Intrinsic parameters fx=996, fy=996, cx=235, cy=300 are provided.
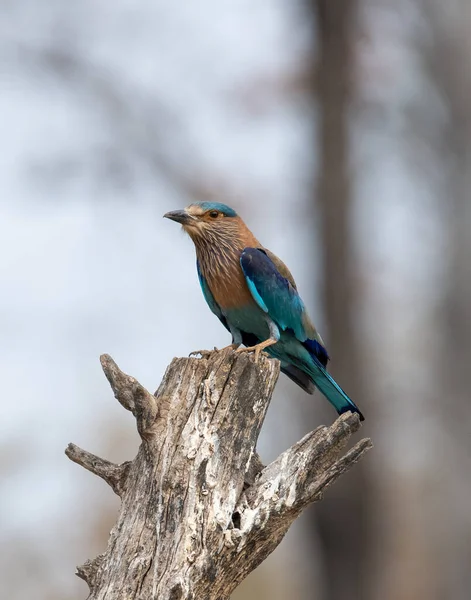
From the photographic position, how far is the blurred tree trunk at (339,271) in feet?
30.3

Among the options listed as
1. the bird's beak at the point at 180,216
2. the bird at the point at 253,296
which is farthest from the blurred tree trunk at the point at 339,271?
the bird's beak at the point at 180,216

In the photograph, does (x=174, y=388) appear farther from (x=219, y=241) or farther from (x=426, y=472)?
(x=426, y=472)

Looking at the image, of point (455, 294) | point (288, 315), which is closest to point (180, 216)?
point (288, 315)

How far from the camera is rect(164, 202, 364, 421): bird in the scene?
19.2 ft

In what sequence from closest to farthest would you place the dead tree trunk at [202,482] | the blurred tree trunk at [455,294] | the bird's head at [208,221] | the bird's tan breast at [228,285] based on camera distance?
the dead tree trunk at [202,482]
the bird's tan breast at [228,285]
the bird's head at [208,221]
the blurred tree trunk at [455,294]

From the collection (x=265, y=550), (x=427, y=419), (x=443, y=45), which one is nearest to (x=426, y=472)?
(x=427, y=419)

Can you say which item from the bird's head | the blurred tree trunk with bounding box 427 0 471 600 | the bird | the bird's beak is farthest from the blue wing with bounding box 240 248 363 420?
the blurred tree trunk with bounding box 427 0 471 600

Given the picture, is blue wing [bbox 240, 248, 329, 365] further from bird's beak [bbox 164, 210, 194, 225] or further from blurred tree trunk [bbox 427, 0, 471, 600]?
blurred tree trunk [bbox 427, 0, 471, 600]

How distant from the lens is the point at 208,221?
6191 mm

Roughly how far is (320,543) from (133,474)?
532 cm

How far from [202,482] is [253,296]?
1.80 metres

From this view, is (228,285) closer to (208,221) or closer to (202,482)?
(208,221)

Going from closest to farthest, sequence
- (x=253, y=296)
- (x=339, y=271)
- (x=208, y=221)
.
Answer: (x=253, y=296) → (x=208, y=221) → (x=339, y=271)

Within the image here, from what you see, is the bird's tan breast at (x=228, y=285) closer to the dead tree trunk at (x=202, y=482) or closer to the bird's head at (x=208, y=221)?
the bird's head at (x=208, y=221)
